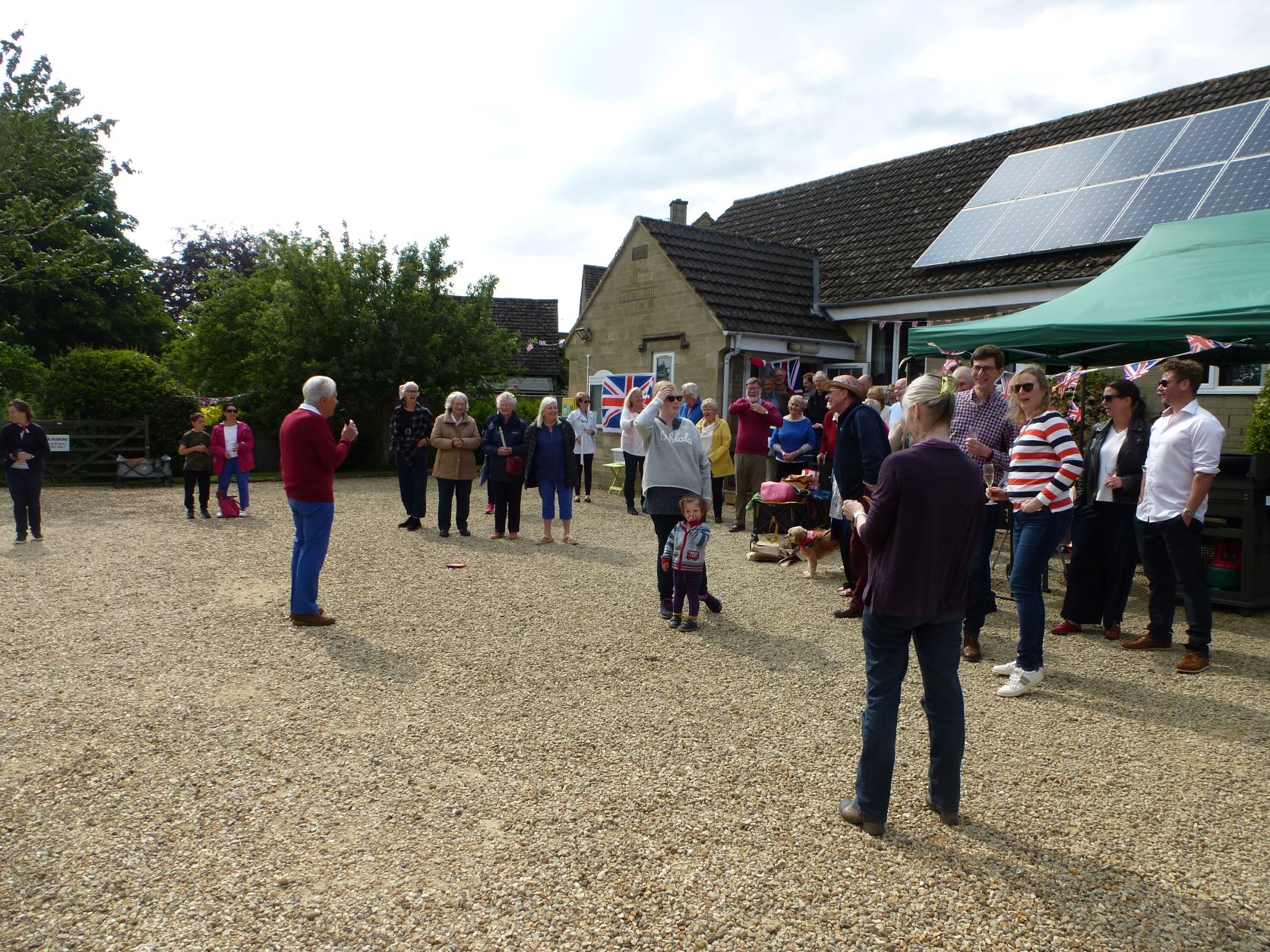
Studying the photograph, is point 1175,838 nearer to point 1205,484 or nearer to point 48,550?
point 1205,484

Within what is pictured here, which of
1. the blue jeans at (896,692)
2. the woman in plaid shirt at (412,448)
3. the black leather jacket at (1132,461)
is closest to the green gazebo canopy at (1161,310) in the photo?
the black leather jacket at (1132,461)

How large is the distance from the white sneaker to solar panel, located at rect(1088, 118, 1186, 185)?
9995mm

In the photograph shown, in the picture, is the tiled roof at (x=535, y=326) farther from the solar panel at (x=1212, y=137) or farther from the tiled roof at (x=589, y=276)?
the solar panel at (x=1212, y=137)

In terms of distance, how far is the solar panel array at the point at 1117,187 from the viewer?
11.4 meters

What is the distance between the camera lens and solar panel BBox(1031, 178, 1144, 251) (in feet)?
40.5

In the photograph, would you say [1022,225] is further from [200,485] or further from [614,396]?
[200,485]

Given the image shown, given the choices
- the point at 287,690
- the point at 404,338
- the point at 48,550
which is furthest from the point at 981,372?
the point at 404,338

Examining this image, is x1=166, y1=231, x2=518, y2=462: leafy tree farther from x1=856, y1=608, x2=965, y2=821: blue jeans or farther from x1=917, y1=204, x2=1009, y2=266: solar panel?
x1=856, y1=608, x2=965, y2=821: blue jeans

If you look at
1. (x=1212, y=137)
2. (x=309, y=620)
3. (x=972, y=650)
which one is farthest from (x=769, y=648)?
(x=1212, y=137)

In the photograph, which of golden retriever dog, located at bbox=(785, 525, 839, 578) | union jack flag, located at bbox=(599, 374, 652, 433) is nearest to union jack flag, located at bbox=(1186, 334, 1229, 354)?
golden retriever dog, located at bbox=(785, 525, 839, 578)

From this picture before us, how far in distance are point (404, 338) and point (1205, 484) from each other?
20.7 meters

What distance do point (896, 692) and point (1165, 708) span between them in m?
2.77

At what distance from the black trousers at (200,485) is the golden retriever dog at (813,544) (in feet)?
30.3

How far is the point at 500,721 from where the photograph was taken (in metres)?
5.06
